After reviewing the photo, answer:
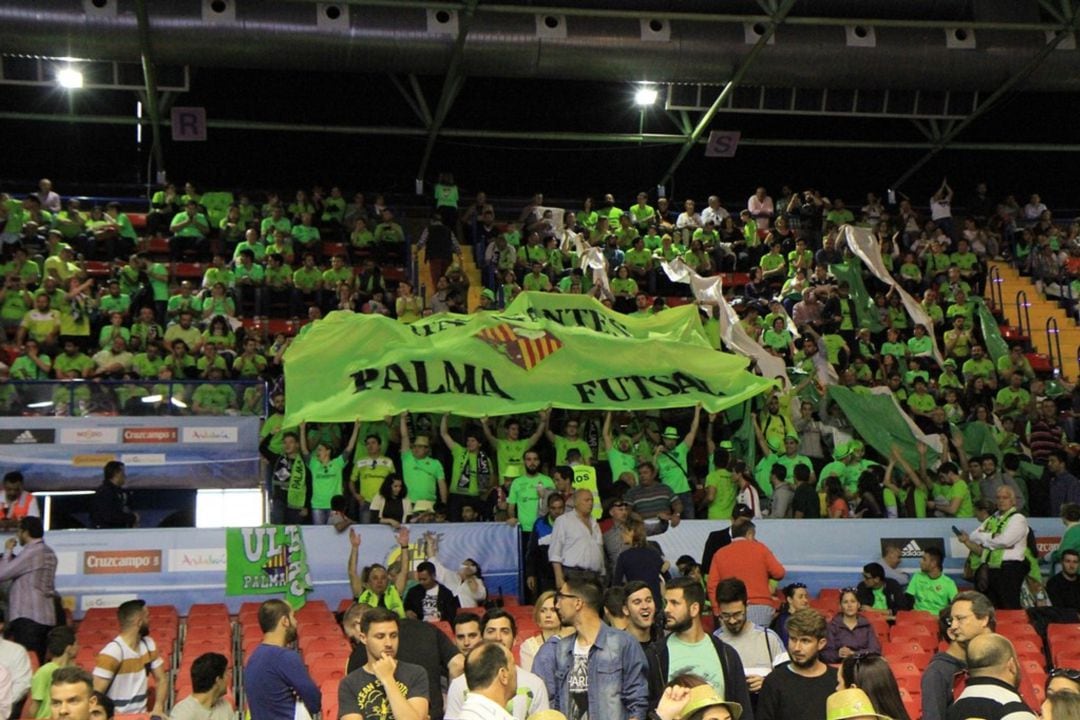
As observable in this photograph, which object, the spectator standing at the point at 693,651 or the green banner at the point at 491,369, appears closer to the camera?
the spectator standing at the point at 693,651

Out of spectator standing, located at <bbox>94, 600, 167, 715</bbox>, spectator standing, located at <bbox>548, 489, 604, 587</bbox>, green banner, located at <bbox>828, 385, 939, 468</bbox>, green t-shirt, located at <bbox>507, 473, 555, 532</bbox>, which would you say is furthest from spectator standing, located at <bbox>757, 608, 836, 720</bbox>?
green banner, located at <bbox>828, 385, 939, 468</bbox>

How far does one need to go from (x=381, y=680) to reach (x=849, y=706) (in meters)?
2.15

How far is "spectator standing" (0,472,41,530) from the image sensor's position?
14.1 metres

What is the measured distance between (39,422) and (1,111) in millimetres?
12096

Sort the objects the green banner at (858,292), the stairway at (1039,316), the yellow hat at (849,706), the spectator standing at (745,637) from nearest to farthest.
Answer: the yellow hat at (849,706), the spectator standing at (745,637), the green banner at (858,292), the stairway at (1039,316)

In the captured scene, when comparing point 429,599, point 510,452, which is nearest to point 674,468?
point 510,452

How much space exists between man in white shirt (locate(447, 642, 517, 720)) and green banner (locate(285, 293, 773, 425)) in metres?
10.1

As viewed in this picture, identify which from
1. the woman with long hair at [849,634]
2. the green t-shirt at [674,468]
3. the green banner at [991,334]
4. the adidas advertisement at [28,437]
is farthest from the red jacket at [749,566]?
the green banner at [991,334]

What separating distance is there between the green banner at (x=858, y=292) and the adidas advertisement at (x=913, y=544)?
21.0ft

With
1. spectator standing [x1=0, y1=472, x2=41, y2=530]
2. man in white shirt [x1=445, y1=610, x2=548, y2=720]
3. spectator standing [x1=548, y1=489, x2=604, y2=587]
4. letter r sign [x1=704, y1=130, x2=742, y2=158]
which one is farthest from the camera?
letter r sign [x1=704, y1=130, x2=742, y2=158]

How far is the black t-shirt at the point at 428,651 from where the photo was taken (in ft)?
25.5

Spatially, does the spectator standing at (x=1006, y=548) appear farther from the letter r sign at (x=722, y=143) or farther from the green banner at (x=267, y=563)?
the letter r sign at (x=722, y=143)

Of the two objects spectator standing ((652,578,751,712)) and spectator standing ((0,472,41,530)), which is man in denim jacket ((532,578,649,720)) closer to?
spectator standing ((652,578,751,712))

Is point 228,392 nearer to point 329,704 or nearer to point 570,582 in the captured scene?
point 329,704
